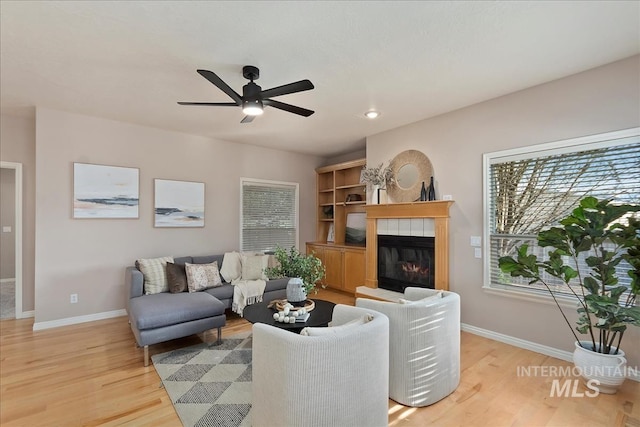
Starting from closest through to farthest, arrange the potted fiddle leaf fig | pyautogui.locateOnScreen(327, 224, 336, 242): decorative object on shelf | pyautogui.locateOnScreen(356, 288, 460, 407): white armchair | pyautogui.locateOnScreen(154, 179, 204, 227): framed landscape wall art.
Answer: pyautogui.locateOnScreen(356, 288, 460, 407): white armchair < the potted fiddle leaf fig < pyautogui.locateOnScreen(154, 179, 204, 227): framed landscape wall art < pyautogui.locateOnScreen(327, 224, 336, 242): decorative object on shelf

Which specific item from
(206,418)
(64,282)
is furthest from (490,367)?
(64,282)

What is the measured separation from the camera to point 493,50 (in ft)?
8.04

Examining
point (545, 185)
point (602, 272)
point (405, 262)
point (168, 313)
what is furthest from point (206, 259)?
point (602, 272)

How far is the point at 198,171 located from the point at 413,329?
161 inches

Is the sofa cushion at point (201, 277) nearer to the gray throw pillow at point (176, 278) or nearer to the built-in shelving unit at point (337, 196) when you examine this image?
the gray throw pillow at point (176, 278)

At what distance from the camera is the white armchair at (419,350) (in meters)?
2.13

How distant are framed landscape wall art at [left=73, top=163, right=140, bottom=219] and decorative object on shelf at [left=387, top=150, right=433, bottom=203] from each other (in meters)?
3.80

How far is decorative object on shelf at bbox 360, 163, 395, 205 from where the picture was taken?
15.0 ft

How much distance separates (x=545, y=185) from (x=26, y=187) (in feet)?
21.1

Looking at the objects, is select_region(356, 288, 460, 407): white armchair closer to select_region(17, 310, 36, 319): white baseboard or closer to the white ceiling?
the white ceiling

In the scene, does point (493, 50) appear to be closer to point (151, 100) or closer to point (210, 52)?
point (210, 52)

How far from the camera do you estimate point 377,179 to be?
464 cm

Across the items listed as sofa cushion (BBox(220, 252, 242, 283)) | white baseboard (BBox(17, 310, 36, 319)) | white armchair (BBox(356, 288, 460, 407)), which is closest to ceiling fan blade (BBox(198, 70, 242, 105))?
white armchair (BBox(356, 288, 460, 407))

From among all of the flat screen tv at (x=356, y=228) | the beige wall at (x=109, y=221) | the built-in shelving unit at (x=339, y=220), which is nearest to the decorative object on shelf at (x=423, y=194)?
the built-in shelving unit at (x=339, y=220)
